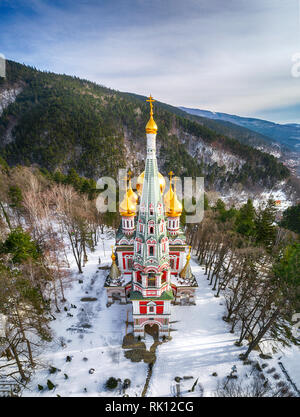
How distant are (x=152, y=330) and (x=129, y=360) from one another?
10.7ft

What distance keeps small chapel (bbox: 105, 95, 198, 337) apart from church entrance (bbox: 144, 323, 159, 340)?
0.27m

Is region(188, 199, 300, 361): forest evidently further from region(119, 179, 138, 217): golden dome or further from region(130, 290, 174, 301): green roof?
region(119, 179, 138, 217): golden dome

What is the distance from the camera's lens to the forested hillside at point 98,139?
2594 inches

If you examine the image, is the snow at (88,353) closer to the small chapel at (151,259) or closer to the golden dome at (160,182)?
the small chapel at (151,259)

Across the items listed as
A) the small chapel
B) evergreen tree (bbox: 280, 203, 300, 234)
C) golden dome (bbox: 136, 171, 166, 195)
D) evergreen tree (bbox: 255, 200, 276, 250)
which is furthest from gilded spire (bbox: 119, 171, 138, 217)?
evergreen tree (bbox: 280, 203, 300, 234)

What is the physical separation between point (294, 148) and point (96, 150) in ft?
554

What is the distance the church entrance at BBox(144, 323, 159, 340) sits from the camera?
18188mm

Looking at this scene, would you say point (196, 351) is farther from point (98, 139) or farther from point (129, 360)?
point (98, 139)

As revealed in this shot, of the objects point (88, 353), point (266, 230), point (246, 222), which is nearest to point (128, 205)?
point (88, 353)

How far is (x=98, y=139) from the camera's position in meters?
70.6

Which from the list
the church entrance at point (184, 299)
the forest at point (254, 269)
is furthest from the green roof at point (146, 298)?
the forest at point (254, 269)

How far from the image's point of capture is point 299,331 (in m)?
17.5

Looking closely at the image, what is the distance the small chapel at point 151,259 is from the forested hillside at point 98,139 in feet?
156
